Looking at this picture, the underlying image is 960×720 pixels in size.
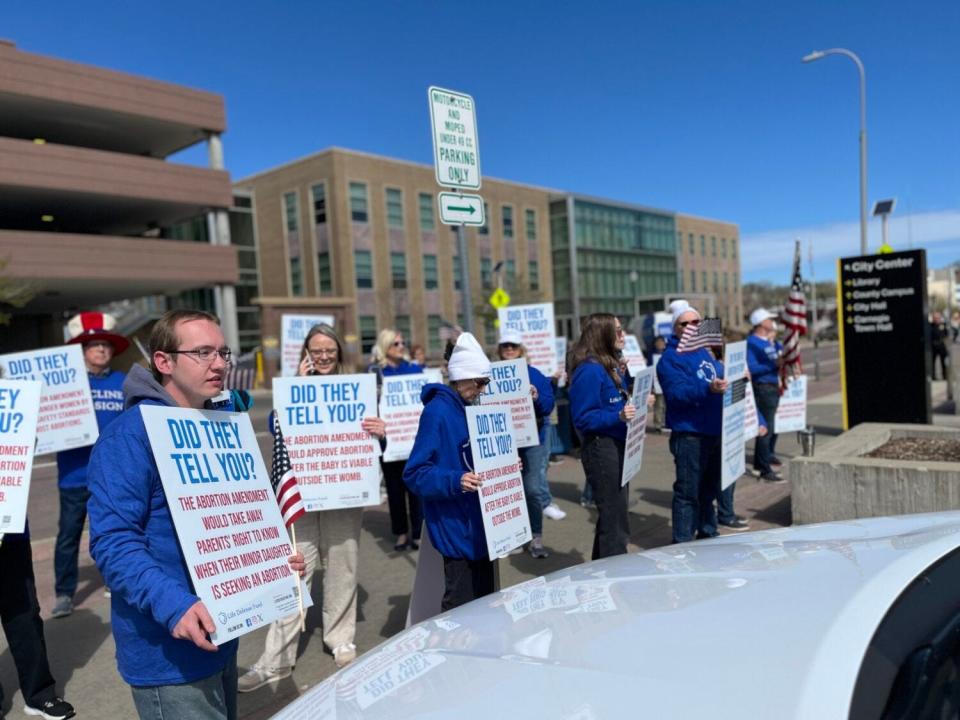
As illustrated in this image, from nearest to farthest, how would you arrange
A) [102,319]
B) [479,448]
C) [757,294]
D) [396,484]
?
[479,448] → [102,319] → [396,484] → [757,294]

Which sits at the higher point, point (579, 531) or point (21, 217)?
point (21, 217)

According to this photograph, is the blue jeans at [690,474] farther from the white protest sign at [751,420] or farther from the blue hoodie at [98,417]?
the blue hoodie at [98,417]

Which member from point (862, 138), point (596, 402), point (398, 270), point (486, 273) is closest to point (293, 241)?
point (398, 270)

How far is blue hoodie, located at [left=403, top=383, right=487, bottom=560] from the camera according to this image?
3.51 meters

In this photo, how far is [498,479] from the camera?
141 inches

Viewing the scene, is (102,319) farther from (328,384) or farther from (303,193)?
(303,193)

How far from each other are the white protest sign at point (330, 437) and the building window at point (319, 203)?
4280 centimetres

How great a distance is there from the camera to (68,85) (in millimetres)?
29594

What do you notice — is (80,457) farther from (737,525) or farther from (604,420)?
A: (737,525)

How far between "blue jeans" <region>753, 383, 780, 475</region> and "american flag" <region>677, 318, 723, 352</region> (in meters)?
3.34

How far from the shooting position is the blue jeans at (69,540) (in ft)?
A: 16.5

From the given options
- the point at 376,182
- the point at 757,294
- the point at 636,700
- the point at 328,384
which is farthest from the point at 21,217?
the point at 757,294

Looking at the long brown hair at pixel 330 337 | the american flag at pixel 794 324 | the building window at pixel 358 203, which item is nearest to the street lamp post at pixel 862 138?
the american flag at pixel 794 324

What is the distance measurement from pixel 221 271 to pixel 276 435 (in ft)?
108
